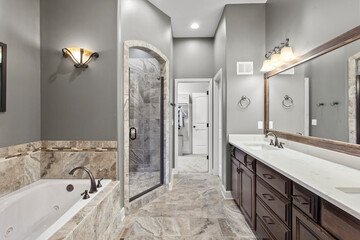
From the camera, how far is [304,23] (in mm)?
2004

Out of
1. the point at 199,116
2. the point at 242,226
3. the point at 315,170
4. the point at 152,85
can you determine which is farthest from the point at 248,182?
the point at 199,116

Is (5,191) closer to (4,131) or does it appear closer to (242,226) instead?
(4,131)

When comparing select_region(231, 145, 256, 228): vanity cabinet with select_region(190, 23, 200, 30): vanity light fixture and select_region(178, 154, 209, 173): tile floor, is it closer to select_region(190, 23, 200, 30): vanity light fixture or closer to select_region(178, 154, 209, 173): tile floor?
select_region(178, 154, 209, 173): tile floor

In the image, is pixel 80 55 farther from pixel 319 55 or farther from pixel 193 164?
pixel 193 164

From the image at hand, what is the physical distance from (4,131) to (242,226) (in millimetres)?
2725

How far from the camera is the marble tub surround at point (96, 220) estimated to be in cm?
119

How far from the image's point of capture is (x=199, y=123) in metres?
6.02

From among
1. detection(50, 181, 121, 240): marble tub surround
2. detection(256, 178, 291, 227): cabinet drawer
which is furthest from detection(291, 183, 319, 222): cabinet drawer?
detection(50, 181, 121, 240): marble tub surround

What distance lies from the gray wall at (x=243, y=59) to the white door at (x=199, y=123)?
3083 mm

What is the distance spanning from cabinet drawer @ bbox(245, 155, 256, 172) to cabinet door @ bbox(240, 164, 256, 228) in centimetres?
6

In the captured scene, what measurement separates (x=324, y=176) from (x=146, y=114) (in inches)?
103

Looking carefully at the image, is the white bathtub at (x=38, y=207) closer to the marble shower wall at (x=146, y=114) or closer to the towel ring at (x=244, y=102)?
the marble shower wall at (x=146, y=114)

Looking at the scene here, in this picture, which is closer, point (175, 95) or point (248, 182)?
point (248, 182)

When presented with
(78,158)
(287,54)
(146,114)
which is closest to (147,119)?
(146,114)
